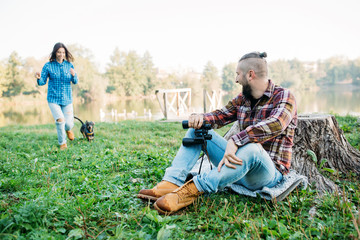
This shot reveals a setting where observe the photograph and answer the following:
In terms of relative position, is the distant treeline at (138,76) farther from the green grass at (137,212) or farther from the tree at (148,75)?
the green grass at (137,212)

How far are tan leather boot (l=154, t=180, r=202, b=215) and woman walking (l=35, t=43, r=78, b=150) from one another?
3494mm

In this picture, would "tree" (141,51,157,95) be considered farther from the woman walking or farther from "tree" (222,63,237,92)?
the woman walking

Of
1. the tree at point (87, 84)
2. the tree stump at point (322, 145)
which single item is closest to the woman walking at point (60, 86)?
the tree stump at point (322, 145)

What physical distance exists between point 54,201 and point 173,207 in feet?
3.32

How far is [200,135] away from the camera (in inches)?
108

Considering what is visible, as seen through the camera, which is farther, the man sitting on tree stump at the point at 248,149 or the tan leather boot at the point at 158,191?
the tan leather boot at the point at 158,191

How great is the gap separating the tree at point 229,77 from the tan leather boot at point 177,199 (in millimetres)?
59306

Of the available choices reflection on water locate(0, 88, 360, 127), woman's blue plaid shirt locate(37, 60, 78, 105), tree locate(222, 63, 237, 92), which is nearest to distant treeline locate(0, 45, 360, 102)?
tree locate(222, 63, 237, 92)

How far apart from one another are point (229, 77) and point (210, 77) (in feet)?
32.8

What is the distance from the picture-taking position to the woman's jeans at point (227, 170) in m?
2.24

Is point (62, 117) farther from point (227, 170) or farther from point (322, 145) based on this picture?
point (322, 145)

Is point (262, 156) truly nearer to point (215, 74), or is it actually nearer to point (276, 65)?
point (276, 65)

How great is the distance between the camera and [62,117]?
524 cm

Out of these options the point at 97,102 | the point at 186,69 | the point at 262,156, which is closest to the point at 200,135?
the point at 262,156
